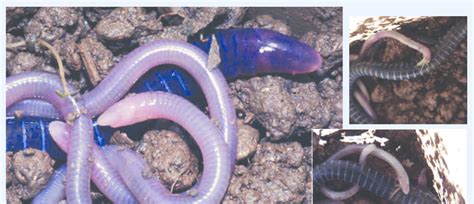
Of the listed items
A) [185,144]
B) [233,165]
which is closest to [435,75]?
[233,165]

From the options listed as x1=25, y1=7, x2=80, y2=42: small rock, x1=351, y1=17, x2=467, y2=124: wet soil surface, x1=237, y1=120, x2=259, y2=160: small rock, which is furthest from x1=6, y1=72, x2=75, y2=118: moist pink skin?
x1=351, y1=17, x2=467, y2=124: wet soil surface

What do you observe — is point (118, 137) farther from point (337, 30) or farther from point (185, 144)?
point (337, 30)

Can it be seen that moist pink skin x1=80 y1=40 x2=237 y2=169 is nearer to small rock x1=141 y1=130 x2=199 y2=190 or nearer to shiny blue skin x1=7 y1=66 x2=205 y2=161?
shiny blue skin x1=7 y1=66 x2=205 y2=161

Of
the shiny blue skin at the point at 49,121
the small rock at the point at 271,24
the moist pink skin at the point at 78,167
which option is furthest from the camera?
the small rock at the point at 271,24

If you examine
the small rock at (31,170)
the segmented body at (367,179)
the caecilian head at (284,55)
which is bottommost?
the segmented body at (367,179)

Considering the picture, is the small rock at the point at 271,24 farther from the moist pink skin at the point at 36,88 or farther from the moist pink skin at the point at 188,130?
the moist pink skin at the point at 36,88


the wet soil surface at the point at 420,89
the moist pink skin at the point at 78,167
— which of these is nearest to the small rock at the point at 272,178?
the wet soil surface at the point at 420,89

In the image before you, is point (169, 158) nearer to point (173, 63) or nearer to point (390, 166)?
point (173, 63)
